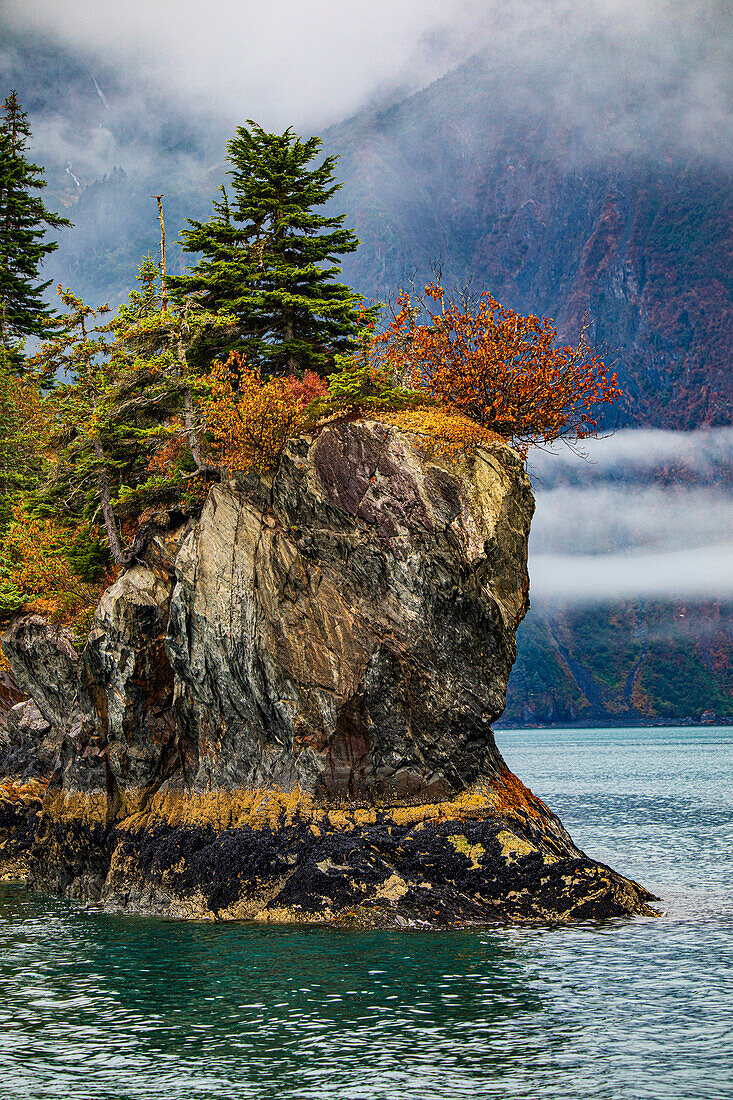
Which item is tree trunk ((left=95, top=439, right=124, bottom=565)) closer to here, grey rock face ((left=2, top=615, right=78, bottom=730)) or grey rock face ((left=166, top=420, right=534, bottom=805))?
grey rock face ((left=2, top=615, right=78, bottom=730))

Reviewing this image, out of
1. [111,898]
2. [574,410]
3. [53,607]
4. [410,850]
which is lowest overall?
[111,898]

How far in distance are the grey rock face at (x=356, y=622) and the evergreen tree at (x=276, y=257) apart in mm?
8475

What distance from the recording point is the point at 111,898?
30.3m

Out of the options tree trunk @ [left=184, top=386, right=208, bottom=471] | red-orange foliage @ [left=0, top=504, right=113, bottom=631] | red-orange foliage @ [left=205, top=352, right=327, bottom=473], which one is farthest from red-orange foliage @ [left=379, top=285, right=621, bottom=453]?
red-orange foliage @ [left=0, top=504, right=113, bottom=631]

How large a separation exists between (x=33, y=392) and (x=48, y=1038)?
43.7 meters

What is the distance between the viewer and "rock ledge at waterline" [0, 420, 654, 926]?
2627 centimetres

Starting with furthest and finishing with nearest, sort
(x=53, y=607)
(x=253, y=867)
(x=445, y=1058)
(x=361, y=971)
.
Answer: (x=53, y=607) → (x=253, y=867) → (x=361, y=971) → (x=445, y=1058)

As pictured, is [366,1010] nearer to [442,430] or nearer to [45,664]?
[442,430]

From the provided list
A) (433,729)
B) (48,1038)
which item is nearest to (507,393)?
(433,729)

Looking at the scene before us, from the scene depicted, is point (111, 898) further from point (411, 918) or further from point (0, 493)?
point (0, 493)

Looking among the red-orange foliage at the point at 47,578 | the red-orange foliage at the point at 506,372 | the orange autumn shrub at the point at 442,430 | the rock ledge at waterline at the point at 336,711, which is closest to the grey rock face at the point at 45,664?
the red-orange foliage at the point at 47,578

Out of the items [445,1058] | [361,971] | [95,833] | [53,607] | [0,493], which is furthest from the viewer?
[0,493]

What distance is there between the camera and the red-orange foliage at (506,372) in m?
31.5

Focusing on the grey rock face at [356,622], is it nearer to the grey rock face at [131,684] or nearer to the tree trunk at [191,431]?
the grey rock face at [131,684]
